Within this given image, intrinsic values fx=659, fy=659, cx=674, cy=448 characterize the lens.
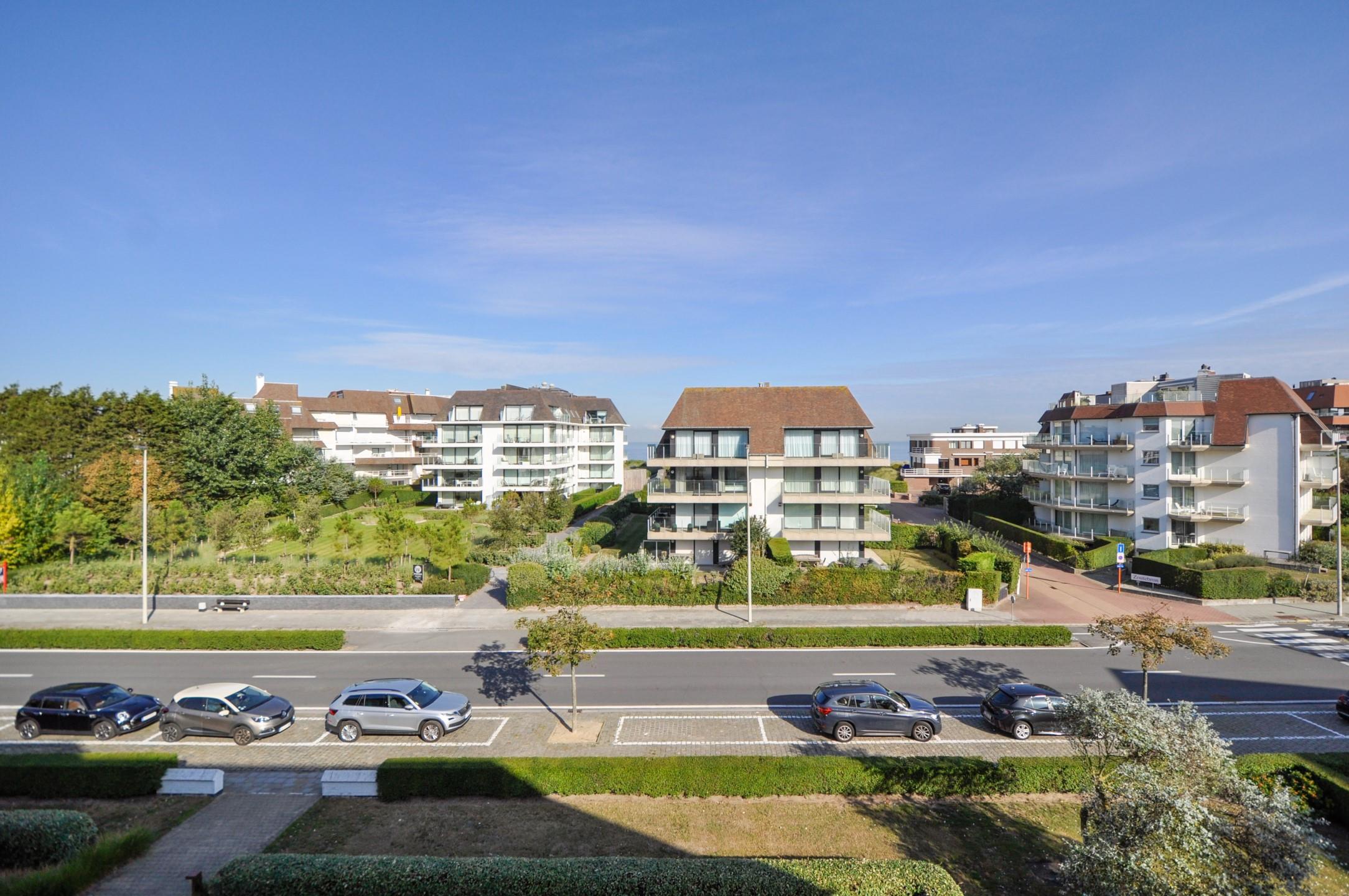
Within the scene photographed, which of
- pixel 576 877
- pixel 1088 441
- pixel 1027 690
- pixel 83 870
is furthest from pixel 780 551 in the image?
pixel 83 870

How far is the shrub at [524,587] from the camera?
3312cm

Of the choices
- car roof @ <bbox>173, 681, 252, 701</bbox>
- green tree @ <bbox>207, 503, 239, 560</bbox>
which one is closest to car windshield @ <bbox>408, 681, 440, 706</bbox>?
car roof @ <bbox>173, 681, 252, 701</bbox>

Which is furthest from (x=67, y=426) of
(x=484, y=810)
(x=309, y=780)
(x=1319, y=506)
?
(x=1319, y=506)

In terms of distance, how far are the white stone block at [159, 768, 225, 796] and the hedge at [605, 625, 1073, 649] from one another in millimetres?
14157

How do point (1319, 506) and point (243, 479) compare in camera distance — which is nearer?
point (1319, 506)

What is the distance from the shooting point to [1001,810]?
602 inches

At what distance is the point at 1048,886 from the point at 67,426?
70109 millimetres

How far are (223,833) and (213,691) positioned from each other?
21.5 ft

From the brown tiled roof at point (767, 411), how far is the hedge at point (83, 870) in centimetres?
3116

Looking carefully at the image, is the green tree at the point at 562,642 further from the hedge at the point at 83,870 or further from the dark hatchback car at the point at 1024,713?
the dark hatchback car at the point at 1024,713

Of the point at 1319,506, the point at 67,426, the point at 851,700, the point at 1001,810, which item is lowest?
the point at 1001,810

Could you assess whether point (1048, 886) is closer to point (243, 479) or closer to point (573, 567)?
point (573, 567)

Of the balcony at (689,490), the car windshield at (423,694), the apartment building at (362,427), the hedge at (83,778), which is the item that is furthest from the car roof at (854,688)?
the apartment building at (362,427)

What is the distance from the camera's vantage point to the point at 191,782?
16.2 meters
